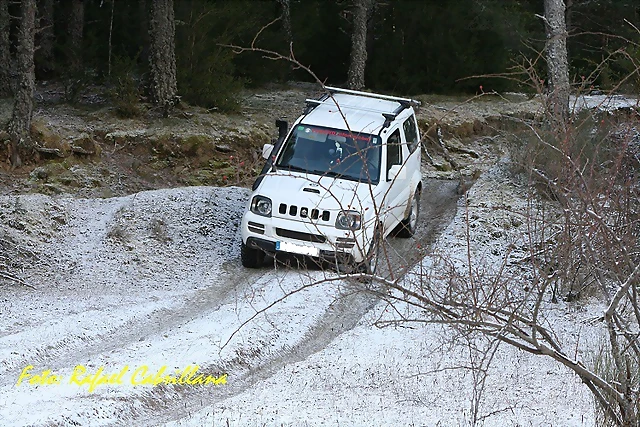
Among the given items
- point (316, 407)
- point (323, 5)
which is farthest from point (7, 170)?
point (323, 5)

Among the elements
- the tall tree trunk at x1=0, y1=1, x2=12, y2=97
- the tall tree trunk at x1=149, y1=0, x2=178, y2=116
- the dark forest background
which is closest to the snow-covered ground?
the tall tree trunk at x1=149, y1=0, x2=178, y2=116

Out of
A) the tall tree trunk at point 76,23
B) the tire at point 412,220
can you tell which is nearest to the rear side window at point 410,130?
the tire at point 412,220

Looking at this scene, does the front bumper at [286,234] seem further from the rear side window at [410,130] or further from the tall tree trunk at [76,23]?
the tall tree trunk at [76,23]

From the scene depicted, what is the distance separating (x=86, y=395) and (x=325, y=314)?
340cm

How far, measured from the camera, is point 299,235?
10.5 m

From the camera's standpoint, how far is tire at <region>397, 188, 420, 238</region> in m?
12.9

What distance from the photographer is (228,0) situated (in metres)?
21.3

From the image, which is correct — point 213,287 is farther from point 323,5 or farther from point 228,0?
point 323,5

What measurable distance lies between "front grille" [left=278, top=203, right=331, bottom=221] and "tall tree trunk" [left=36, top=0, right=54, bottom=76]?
11933 mm

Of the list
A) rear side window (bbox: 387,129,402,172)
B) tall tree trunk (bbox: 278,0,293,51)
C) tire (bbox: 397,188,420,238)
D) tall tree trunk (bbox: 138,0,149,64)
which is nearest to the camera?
rear side window (bbox: 387,129,402,172)

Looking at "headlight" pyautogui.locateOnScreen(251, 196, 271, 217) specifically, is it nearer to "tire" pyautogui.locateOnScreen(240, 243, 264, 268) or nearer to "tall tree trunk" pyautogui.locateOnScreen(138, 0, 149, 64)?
"tire" pyautogui.locateOnScreen(240, 243, 264, 268)

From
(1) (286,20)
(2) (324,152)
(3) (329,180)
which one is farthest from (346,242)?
(1) (286,20)

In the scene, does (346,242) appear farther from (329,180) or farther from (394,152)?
(394,152)

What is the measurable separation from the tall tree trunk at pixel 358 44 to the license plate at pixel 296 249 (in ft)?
32.0
